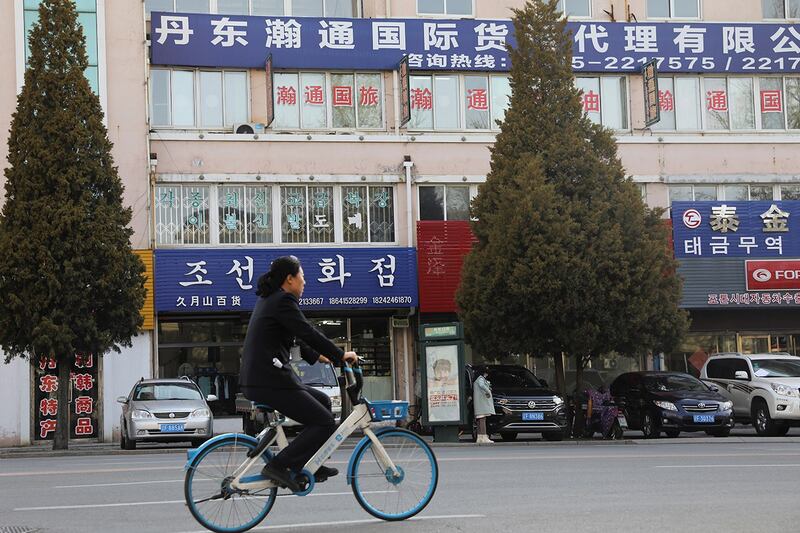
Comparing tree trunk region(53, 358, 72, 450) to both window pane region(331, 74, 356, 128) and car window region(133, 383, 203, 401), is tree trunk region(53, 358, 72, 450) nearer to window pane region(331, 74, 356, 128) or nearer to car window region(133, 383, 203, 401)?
car window region(133, 383, 203, 401)

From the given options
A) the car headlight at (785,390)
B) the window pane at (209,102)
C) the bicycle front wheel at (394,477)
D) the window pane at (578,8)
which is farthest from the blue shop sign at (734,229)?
the bicycle front wheel at (394,477)

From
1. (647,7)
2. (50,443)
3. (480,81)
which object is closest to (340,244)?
(480,81)

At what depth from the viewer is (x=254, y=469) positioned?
353 inches

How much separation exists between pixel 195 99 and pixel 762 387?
631 inches

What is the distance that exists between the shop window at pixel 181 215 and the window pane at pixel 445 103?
6.67 metres

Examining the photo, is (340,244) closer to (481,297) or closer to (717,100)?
(481,297)

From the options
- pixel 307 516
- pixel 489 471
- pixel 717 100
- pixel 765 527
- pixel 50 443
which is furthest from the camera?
pixel 717 100

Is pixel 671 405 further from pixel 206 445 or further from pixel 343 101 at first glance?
pixel 206 445

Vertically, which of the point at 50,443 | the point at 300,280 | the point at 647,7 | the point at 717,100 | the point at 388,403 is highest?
the point at 647,7

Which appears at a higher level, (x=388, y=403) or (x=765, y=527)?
(x=388, y=403)

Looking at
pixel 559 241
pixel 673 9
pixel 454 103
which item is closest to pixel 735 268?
pixel 673 9

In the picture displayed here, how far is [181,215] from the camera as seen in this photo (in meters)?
33.2

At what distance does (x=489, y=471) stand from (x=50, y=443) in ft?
63.4

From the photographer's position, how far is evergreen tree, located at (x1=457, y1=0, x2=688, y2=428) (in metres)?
26.4
